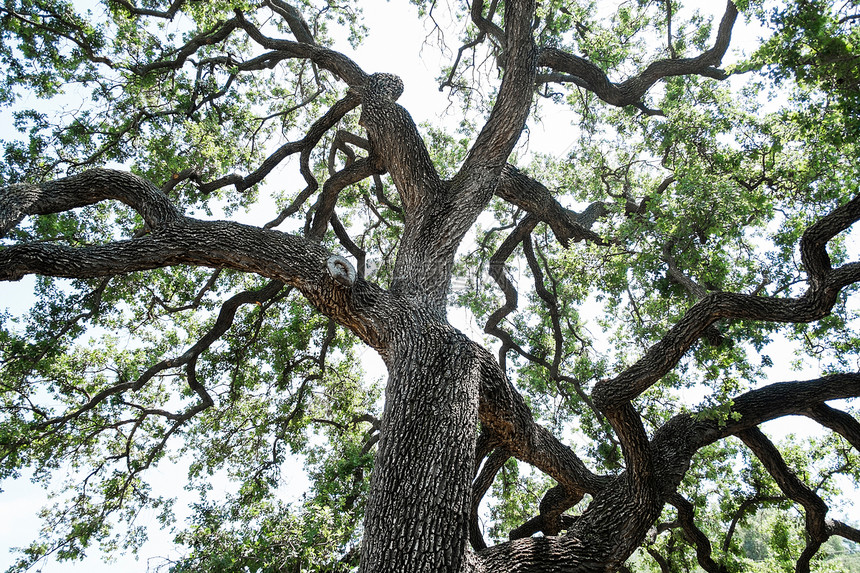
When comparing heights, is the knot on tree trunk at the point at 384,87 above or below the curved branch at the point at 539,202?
above

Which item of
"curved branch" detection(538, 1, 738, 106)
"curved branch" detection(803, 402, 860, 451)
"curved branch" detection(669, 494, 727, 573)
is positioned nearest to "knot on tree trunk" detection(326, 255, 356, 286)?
"curved branch" detection(669, 494, 727, 573)

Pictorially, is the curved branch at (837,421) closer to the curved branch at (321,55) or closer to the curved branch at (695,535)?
the curved branch at (695,535)

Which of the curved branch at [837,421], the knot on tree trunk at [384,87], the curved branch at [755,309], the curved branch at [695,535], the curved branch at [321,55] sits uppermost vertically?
the curved branch at [321,55]

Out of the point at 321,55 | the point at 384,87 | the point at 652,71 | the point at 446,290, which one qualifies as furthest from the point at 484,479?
the point at 652,71

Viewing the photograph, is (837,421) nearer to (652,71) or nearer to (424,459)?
(424,459)

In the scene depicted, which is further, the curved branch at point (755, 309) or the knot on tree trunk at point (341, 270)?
the curved branch at point (755, 309)

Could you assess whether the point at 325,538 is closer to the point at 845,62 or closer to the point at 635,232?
the point at 635,232

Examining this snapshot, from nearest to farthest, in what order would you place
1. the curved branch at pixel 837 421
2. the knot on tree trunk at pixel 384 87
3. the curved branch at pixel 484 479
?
1. the curved branch at pixel 484 479
2. the curved branch at pixel 837 421
3. the knot on tree trunk at pixel 384 87

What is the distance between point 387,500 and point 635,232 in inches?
152

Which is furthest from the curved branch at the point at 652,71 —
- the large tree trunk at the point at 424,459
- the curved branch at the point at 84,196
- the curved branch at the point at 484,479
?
the curved branch at the point at 84,196

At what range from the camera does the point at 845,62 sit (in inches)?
151

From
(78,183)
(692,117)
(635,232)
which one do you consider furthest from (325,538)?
(692,117)

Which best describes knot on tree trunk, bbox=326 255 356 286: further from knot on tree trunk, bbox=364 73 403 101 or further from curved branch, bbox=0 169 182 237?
knot on tree trunk, bbox=364 73 403 101

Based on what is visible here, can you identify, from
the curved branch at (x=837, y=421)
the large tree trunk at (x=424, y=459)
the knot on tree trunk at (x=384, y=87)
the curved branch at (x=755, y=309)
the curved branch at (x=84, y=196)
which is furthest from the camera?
the knot on tree trunk at (x=384, y=87)
